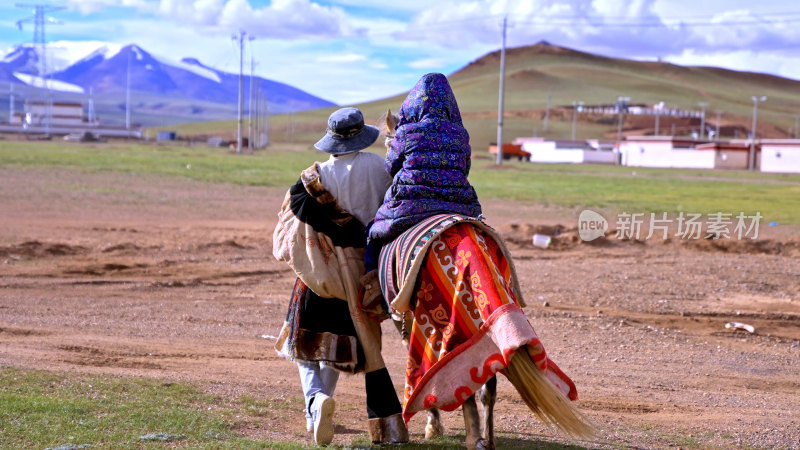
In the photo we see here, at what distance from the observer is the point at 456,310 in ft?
16.7

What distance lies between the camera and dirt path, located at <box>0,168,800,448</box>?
6.55 m

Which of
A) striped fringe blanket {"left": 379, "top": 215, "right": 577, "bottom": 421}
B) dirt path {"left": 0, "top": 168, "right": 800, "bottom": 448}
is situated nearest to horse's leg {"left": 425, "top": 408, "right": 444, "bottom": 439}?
dirt path {"left": 0, "top": 168, "right": 800, "bottom": 448}

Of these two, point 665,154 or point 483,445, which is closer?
point 483,445

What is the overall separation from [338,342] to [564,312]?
17.7 feet

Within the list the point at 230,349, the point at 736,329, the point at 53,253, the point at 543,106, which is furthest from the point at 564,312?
the point at 543,106

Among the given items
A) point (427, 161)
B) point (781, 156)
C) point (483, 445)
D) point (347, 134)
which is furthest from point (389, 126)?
point (781, 156)

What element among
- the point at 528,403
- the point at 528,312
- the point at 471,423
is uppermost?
the point at 528,403

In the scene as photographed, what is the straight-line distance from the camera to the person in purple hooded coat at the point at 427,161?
17.6 feet

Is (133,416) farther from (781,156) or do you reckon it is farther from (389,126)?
(781,156)

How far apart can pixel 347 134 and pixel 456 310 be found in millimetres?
1384

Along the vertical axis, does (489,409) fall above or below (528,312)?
above

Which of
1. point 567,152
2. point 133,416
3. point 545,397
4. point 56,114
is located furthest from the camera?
point 56,114

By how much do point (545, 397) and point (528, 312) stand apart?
19.0 ft

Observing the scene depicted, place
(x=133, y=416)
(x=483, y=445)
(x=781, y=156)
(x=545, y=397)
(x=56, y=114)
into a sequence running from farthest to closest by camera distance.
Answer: (x=56, y=114)
(x=781, y=156)
(x=133, y=416)
(x=483, y=445)
(x=545, y=397)
